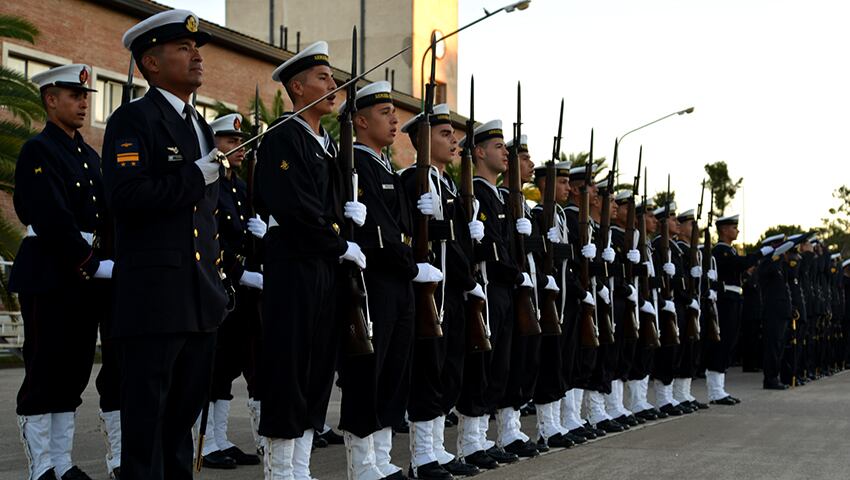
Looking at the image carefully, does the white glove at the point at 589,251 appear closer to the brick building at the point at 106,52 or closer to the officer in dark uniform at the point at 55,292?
the officer in dark uniform at the point at 55,292

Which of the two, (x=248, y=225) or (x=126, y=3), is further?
(x=126, y=3)

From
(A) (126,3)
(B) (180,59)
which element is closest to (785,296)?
(B) (180,59)

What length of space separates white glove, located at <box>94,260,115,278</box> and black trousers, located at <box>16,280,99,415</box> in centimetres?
8

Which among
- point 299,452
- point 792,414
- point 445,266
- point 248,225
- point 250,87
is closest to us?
point 299,452

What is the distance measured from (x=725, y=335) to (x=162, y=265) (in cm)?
1003

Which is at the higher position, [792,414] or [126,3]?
[126,3]

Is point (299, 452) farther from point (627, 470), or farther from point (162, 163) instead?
point (627, 470)

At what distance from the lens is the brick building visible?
27672 millimetres

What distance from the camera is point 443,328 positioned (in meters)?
7.24

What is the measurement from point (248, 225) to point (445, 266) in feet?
4.92

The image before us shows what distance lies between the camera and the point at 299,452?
575cm

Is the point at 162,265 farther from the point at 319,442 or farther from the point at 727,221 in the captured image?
the point at 727,221

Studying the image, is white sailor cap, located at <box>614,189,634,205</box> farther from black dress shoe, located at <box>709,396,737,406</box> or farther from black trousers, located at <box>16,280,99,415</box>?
black trousers, located at <box>16,280,99,415</box>

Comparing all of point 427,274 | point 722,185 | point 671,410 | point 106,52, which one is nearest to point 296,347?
point 427,274
